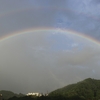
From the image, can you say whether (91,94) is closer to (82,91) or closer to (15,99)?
(82,91)

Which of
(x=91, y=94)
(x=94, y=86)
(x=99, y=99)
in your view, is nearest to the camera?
(x=99, y=99)

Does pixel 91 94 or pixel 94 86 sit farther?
pixel 94 86

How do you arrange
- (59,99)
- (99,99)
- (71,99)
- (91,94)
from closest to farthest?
1. (59,99)
2. (71,99)
3. (99,99)
4. (91,94)

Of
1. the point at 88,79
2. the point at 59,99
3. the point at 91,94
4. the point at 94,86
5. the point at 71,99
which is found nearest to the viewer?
the point at 59,99

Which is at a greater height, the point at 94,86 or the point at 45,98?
the point at 94,86

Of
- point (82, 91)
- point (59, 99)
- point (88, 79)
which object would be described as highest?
point (88, 79)

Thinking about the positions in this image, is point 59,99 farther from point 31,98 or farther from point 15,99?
point 15,99

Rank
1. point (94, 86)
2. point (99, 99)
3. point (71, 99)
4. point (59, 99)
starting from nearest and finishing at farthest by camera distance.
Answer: point (59, 99) < point (71, 99) < point (99, 99) < point (94, 86)

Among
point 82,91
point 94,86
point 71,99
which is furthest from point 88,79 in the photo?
point 71,99

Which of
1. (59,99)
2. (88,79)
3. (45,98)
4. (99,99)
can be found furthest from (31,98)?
(88,79)
